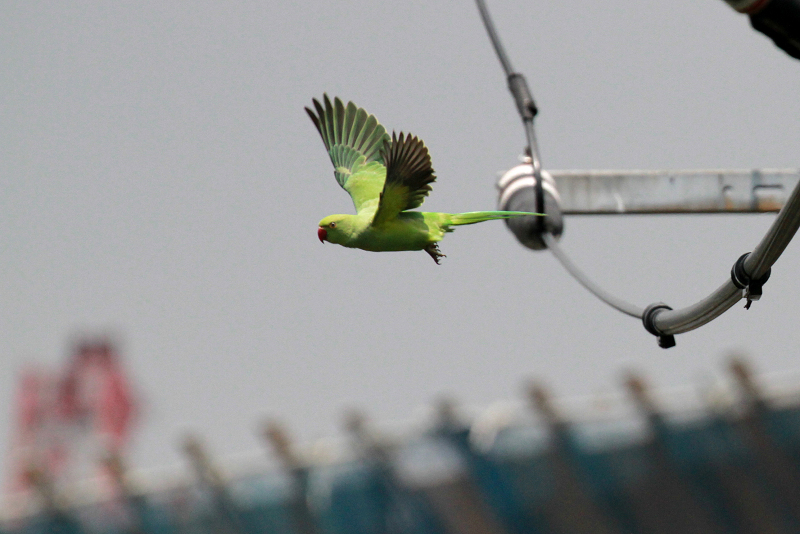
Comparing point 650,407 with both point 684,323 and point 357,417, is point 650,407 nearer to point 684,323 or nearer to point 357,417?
point 357,417

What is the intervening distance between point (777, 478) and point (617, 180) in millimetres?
12723

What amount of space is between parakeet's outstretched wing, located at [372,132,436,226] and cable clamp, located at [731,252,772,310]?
82 cm

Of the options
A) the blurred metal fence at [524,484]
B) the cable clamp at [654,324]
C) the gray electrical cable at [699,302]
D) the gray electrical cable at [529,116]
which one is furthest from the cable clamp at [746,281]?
the blurred metal fence at [524,484]

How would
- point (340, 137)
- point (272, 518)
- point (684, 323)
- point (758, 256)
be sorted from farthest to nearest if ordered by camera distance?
point (272, 518) → point (340, 137) → point (684, 323) → point (758, 256)

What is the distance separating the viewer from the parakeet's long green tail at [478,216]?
3079mm

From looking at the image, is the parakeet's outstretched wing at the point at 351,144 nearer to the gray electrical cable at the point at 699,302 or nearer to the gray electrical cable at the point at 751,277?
the gray electrical cable at the point at 699,302

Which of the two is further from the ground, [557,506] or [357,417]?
[357,417]

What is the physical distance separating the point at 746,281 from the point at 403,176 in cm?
90

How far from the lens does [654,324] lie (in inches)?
109

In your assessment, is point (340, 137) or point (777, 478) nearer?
point (340, 137)

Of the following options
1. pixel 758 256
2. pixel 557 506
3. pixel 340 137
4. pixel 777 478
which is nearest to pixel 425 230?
pixel 340 137

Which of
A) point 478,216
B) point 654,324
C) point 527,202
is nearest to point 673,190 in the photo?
point 527,202

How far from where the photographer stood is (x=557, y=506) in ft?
49.8

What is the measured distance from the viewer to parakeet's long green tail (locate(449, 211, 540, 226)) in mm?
3079
